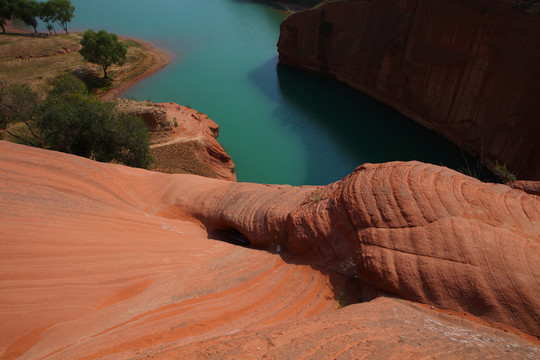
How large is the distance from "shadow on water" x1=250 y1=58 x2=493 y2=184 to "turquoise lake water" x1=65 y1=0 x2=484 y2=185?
64 millimetres

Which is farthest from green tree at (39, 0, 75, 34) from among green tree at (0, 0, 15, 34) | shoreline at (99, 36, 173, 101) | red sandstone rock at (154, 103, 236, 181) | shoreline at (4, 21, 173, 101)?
red sandstone rock at (154, 103, 236, 181)

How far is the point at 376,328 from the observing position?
15.0 feet

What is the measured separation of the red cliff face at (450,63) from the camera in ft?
55.1

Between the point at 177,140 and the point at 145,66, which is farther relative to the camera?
the point at 145,66

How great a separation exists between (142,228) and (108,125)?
26.8ft

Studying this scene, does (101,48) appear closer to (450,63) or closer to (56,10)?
(56,10)

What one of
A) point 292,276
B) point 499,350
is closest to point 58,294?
point 292,276

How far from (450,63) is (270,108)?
502 inches

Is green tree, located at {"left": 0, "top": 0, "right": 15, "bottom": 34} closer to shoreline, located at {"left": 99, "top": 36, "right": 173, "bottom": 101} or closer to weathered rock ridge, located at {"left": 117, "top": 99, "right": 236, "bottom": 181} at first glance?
shoreline, located at {"left": 99, "top": 36, "right": 173, "bottom": 101}

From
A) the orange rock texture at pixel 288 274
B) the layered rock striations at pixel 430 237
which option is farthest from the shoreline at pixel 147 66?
the layered rock striations at pixel 430 237

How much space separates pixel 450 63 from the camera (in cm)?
2088

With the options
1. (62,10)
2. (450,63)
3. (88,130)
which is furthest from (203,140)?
(62,10)

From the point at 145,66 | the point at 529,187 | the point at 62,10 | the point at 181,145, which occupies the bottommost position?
the point at 181,145

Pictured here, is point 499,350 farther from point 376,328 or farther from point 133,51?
point 133,51
